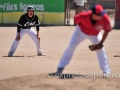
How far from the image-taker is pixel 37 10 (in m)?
26.7

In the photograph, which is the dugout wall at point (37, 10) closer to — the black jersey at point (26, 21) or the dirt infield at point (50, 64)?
the dirt infield at point (50, 64)

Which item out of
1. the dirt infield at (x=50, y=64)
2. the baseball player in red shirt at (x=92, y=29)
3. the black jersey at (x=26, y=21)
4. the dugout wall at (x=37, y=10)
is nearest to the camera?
the dirt infield at (x=50, y=64)

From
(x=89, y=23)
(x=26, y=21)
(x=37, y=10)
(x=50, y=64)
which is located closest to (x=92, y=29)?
(x=89, y=23)

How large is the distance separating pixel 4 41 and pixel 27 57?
4.78 meters

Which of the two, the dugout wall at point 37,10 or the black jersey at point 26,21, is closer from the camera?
the black jersey at point 26,21

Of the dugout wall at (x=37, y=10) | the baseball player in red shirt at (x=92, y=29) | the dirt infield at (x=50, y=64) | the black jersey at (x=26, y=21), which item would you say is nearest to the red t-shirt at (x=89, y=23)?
the baseball player in red shirt at (x=92, y=29)

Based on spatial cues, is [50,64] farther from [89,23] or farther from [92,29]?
[89,23]

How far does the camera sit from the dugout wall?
26672 millimetres

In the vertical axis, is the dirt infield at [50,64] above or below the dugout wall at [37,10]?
below

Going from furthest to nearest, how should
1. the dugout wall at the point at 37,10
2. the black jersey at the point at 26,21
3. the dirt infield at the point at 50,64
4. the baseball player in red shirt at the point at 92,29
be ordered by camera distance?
the dugout wall at the point at 37,10, the black jersey at the point at 26,21, the baseball player in red shirt at the point at 92,29, the dirt infield at the point at 50,64

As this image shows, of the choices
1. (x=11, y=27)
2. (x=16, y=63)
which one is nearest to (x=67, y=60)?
(x=16, y=63)

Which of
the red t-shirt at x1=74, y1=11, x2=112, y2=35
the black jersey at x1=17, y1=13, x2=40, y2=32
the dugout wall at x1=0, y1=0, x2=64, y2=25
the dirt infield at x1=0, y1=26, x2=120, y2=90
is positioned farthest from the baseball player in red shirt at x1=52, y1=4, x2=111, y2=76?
the dugout wall at x1=0, y1=0, x2=64, y2=25

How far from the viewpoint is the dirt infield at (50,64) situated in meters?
9.07

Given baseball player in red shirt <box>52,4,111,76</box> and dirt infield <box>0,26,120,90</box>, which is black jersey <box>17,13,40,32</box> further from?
baseball player in red shirt <box>52,4,111,76</box>
